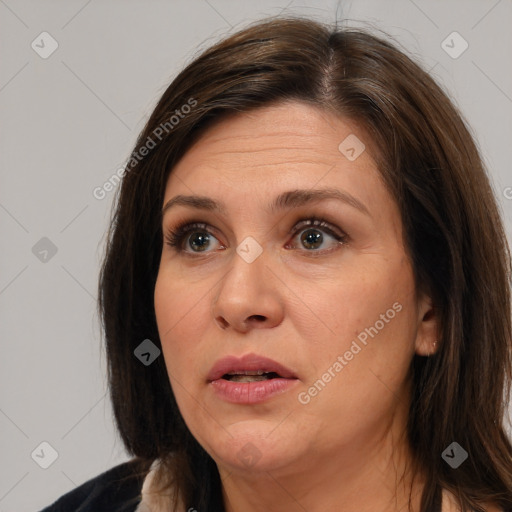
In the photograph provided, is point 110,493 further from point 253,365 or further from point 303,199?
point 303,199

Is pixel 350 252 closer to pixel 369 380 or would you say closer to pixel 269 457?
pixel 369 380

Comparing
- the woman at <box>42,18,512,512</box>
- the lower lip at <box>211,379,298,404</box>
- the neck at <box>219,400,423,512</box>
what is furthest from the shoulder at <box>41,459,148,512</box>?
the lower lip at <box>211,379,298,404</box>

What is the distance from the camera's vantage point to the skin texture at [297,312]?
2.25 metres

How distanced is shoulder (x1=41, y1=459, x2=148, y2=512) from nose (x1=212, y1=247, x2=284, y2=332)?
3.21 feet

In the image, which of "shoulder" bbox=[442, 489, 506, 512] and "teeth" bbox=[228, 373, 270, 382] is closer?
"teeth" bbox=[228, 373, 270, 382]

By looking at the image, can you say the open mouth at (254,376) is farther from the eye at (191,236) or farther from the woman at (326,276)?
the eye at (191,236)

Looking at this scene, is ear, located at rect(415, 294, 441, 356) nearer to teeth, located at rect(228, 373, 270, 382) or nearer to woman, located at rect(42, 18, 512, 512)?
woman, located at rect(42, 18, 512, 512)

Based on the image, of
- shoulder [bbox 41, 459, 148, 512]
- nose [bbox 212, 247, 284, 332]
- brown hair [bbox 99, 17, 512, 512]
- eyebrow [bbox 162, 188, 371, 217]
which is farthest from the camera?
shoulder [bbox 41, 459, 148, 512]

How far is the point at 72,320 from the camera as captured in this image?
3.96 meters

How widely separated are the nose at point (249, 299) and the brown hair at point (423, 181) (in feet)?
1.33

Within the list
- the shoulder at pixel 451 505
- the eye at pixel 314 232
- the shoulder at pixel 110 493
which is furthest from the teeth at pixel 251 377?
the shoulder at pixel 110 493

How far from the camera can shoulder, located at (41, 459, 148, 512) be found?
3.00m

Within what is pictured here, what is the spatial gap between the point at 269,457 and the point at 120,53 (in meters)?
2.16

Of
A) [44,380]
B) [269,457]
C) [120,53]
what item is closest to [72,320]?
[44,380]
